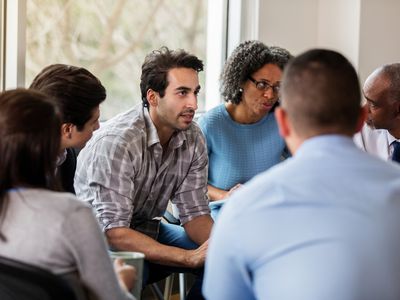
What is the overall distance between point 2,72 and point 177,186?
868 mm

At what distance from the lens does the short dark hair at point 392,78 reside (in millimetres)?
3027

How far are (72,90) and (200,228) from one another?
2.78ft

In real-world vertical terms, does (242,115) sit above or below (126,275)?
above

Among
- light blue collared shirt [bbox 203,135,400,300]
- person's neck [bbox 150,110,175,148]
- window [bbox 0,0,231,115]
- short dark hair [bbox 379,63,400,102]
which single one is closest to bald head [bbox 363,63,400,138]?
short dark hair [bbox 379,63,400,102]

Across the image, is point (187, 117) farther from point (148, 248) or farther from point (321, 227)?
point (321, 227)

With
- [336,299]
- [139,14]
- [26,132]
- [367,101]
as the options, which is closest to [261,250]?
[336,299]

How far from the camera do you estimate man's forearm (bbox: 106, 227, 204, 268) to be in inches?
99.3

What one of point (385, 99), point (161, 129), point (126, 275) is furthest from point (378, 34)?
point (126, 275)

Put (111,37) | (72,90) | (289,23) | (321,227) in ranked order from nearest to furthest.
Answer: (321,227)
(72,90)
(111,37)
(289,23)

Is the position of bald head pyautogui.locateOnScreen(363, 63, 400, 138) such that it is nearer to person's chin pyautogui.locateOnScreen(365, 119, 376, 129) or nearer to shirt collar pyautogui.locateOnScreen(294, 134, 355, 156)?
person's chin pyautogui.locateOnScreen(365, 119, 376, 129)

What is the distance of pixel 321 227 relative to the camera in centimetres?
129

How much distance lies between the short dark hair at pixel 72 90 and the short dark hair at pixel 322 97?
3.40 feet

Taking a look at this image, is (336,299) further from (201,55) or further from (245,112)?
(201,55)

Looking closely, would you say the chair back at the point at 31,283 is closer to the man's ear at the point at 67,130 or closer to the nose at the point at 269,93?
the man's ear at the point at 67,130
